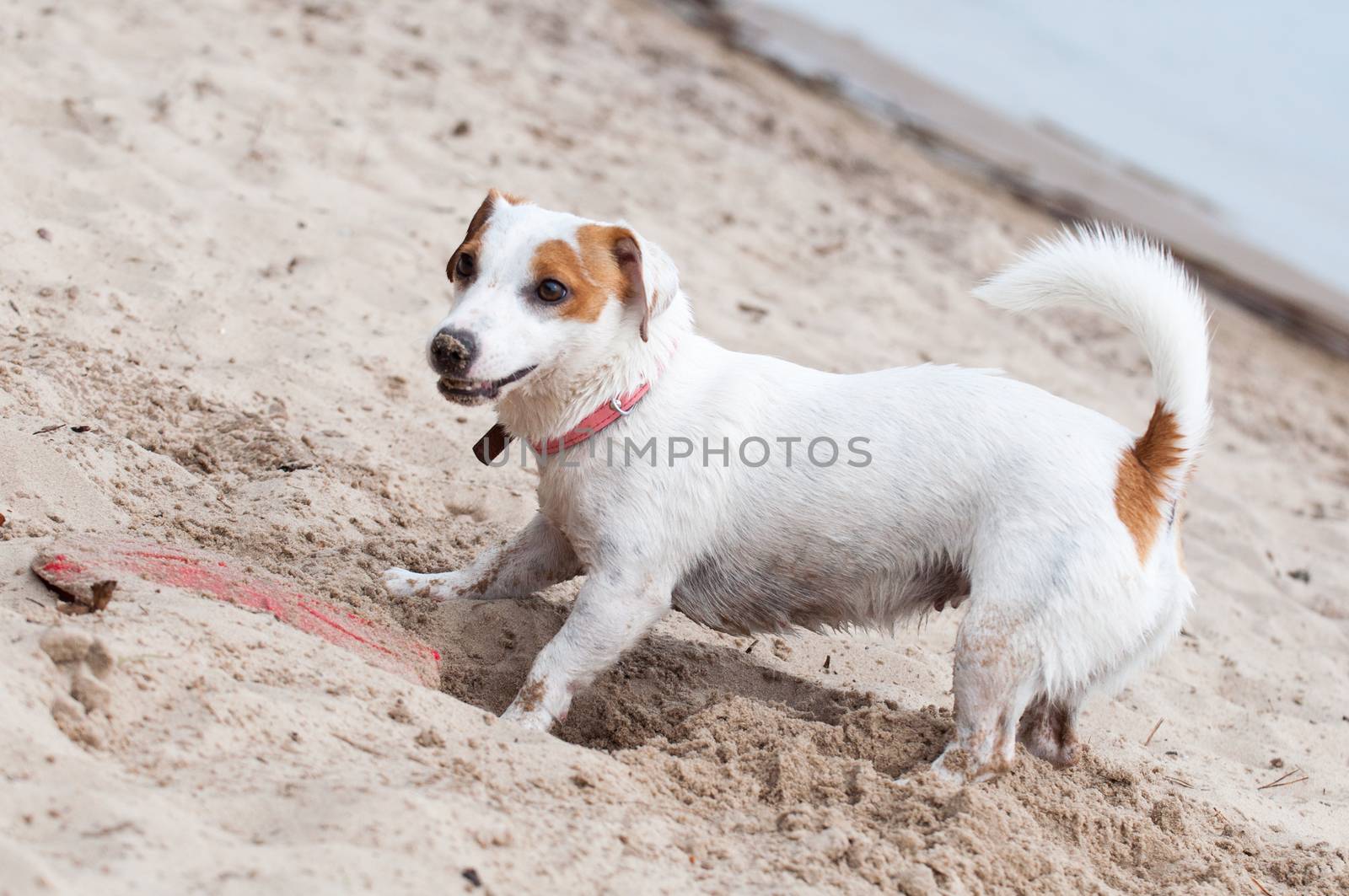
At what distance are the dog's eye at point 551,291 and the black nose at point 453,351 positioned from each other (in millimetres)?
246

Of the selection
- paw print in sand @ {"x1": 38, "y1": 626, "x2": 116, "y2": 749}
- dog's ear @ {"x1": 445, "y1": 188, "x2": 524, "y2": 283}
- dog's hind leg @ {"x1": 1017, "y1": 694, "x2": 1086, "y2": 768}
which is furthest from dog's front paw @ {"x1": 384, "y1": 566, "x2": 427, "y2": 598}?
dog's hind leg @ {"x1": 1017, "y1": 694, "x2": 1086, "y2": 768}

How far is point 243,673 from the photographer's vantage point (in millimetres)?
2734

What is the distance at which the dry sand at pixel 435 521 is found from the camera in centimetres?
241

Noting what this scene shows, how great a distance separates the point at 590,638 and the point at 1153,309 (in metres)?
1.70

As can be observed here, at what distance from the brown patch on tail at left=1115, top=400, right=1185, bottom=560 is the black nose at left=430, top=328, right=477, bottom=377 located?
1.65 metres

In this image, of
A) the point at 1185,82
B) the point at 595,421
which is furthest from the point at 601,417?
the point at 1185,82

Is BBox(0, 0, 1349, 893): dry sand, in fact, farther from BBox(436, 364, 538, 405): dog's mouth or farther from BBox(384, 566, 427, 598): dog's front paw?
BBox(436, 364, 538, 405): dog's mouth

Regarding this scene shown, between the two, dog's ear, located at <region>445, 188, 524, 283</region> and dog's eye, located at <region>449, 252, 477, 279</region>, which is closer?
dog's eye, located at <region>449, 252, 477, 279</region>

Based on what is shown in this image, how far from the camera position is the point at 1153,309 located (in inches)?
130

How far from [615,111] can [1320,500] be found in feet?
15.2

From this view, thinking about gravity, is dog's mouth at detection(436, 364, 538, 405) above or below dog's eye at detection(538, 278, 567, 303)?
below

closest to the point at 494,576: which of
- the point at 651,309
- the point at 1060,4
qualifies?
the point at 651,309

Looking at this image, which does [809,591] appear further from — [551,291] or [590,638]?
[551,291]

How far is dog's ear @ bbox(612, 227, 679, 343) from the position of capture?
3.25 metres
